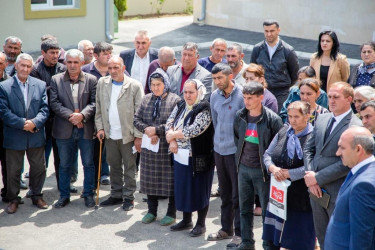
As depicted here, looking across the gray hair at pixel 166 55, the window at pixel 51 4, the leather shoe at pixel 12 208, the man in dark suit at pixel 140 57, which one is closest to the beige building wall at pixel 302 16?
the window at pixel 51 4

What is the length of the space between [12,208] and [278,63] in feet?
13.7

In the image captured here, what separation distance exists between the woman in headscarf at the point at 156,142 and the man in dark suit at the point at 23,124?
1330 millimetres

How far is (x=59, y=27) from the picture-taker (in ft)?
56.5

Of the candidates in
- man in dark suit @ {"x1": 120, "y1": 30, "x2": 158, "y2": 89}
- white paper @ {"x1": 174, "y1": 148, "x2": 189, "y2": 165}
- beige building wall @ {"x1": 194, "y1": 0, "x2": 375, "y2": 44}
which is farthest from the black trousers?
beige building wall @ {"x1": 194, "y1": 0, "x2": 375, "y2": 44}

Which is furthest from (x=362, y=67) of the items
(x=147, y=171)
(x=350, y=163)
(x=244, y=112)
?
(x=350, y=163)

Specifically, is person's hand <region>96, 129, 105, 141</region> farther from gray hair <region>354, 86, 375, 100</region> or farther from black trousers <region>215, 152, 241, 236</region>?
gray hair <region>354, 86, 375, 100</region>

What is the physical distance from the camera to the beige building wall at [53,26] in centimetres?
1608

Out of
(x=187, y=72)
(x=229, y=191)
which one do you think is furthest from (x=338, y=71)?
(x=229, y=191)

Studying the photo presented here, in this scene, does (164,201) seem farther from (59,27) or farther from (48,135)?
(59,27)

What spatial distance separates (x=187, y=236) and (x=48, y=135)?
260 cm

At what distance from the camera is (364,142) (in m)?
4.79

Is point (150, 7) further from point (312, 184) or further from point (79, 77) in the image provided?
point (312, 184)

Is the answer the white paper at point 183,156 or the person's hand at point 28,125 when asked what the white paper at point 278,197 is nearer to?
the white paper at point 183,156

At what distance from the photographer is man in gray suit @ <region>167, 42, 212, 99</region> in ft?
26.6
